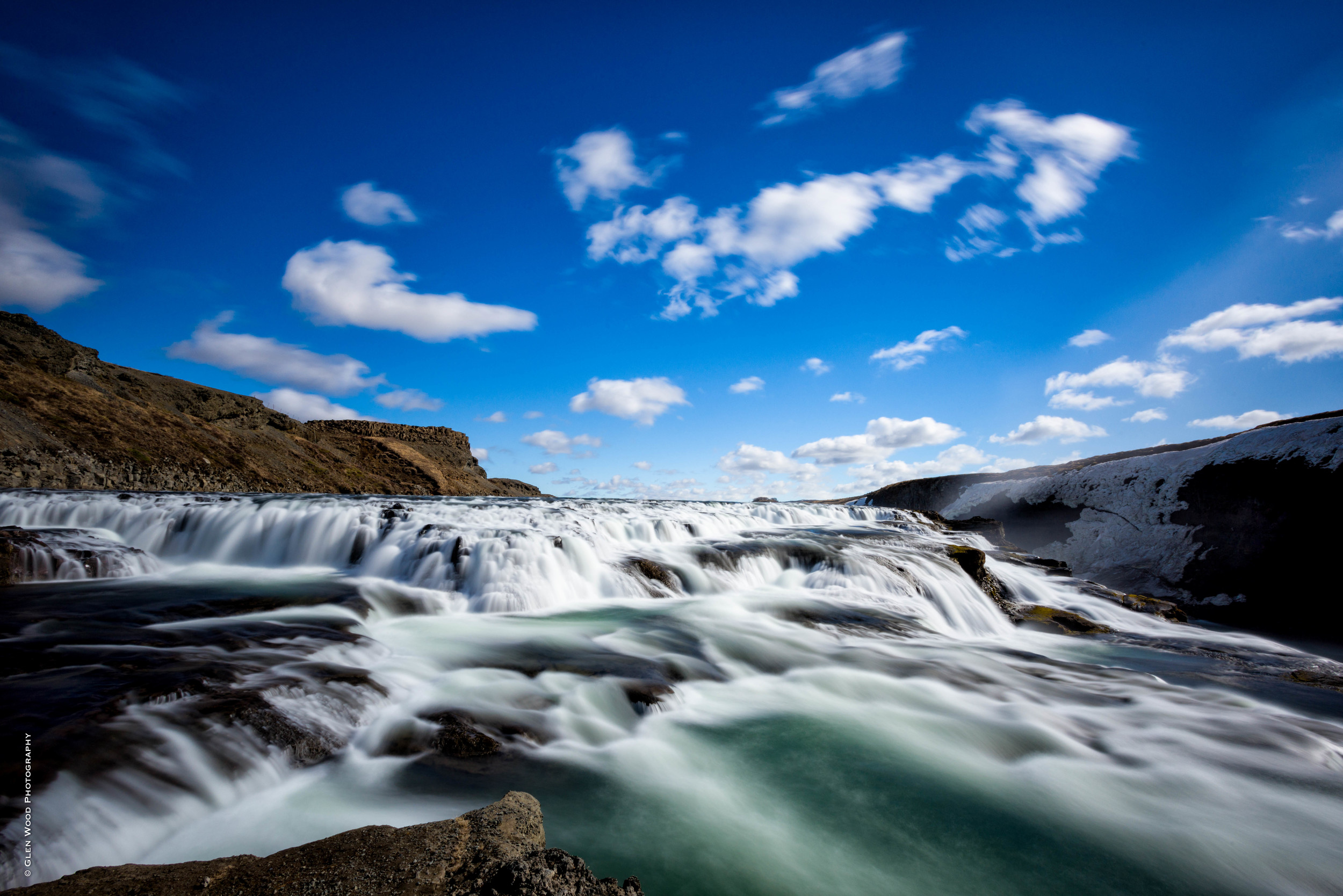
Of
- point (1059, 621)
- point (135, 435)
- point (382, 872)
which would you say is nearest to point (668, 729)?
point (382, 872)

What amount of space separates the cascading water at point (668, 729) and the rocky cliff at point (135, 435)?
14.8m

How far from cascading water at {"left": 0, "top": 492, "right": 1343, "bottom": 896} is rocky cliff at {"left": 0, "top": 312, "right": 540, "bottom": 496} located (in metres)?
14.8

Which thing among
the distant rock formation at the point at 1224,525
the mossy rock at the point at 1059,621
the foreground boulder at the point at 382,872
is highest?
the distant rock formation at the point at 1224,525

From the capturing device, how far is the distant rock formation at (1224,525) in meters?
9.98

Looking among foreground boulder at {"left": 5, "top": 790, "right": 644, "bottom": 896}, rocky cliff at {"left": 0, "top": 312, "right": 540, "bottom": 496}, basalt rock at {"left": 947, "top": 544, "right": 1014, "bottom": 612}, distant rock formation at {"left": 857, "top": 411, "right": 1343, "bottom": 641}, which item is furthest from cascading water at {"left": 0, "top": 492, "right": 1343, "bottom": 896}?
rocky cliff at {"left": 0, "top": 312, "right": 540, "bottom": 496}

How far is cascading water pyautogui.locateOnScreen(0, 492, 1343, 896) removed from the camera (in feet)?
8.66

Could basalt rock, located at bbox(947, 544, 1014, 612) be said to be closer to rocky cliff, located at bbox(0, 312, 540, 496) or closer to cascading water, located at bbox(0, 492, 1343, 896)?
cascading water, located at bbox(0, 492, 1343, 896)

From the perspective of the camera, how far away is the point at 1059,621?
8891mm

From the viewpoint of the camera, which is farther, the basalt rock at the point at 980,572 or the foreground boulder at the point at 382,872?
the basalt rock at the point at 980,572

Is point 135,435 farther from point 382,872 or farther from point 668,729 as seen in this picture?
point 382,872

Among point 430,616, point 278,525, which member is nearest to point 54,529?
point 278,525

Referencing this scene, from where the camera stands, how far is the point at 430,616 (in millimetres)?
6844

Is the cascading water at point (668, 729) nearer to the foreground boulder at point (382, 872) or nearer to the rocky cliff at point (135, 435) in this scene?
the foreground boulder at point (382, 872)

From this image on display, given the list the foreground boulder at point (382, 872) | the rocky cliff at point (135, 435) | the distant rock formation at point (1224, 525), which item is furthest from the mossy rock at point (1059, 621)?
the rocky cliff at point (135, 435)
